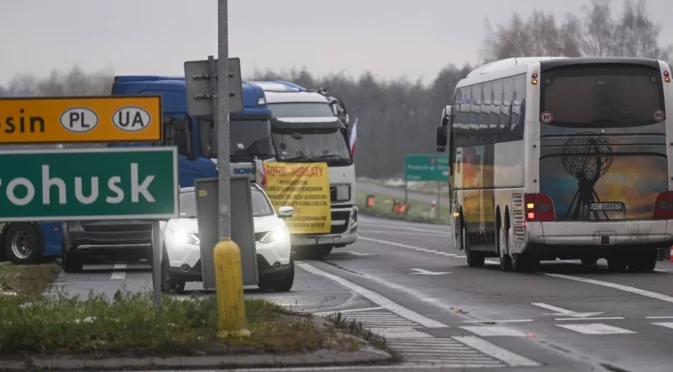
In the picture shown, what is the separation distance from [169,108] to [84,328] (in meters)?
20.1

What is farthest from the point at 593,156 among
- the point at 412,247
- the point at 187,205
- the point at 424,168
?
the point at 424,168

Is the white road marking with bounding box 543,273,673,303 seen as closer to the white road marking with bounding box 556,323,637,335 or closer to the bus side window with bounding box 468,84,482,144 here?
the white road marking with bounding box 556,323,637,335

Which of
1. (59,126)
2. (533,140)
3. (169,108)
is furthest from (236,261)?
(169,108)

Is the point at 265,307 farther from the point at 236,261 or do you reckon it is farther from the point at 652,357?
the point at 652,357

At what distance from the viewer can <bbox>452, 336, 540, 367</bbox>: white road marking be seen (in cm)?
1251

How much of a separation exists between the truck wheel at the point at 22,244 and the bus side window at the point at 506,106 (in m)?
10.1

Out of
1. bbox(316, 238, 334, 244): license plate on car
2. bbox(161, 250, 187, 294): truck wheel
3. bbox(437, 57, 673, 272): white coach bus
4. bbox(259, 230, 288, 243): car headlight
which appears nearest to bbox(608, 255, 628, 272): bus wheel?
bbox(437, 57, 673, 272): white coach bus

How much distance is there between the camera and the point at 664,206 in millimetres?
26156

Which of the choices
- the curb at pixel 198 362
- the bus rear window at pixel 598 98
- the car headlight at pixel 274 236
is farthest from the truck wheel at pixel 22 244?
the curb at pixel 198 362

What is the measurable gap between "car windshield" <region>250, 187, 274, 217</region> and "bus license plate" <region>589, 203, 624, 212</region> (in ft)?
17.1

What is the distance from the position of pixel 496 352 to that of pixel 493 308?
5.36 m

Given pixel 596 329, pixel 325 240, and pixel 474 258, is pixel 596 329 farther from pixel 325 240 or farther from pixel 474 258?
pixel 325 240

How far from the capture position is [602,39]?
363ft

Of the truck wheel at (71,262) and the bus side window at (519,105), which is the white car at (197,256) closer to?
the bus side window at (519,105)
